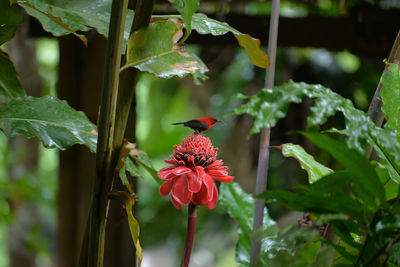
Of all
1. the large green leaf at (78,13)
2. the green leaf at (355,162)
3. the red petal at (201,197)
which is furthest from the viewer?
the large green leaf at (78,13)

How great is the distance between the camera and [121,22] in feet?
1.23

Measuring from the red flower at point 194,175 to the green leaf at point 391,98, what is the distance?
16 centimetres

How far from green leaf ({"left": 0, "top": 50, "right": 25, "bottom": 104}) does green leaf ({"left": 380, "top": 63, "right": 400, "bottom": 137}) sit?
43 cm

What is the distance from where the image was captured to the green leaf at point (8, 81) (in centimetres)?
55

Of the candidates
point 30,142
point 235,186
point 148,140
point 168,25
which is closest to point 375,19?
point 235,186

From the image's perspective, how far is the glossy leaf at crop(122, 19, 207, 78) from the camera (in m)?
0.41

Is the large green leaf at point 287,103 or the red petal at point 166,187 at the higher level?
the large green leaf at point 287,103

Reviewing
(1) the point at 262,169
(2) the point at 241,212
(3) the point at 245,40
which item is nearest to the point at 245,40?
(3) the point at 245,40

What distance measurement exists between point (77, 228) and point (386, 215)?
3.18 feet

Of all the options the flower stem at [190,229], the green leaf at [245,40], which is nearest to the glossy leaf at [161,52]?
the green leaf at [245,40]

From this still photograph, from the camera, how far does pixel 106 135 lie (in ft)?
1.24

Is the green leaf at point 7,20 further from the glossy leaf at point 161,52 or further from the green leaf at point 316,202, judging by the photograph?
the green leaf at point 316,202

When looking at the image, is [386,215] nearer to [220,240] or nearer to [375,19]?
[375,19]

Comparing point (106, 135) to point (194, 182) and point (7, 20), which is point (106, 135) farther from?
point (7, 20)
